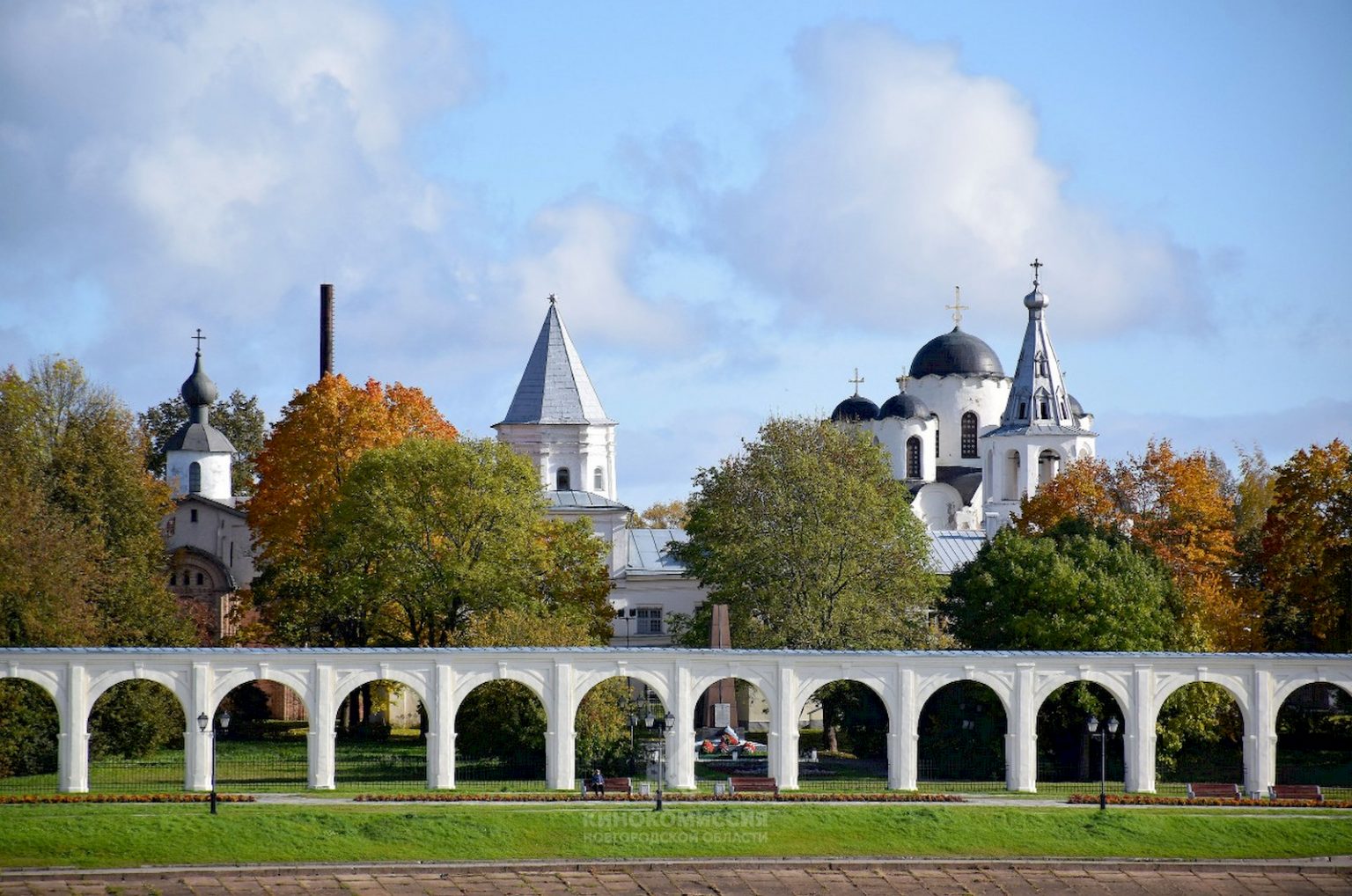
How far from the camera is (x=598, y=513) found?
67.4 m

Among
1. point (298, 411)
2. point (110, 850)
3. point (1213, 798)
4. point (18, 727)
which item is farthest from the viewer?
point (298, 411)

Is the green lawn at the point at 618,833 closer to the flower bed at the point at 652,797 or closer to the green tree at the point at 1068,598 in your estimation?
the flower bed at the point at 652,797

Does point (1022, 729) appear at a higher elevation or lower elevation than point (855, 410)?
lower

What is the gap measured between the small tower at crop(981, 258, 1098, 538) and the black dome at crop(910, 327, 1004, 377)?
5.80m

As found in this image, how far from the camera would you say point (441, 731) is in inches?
1745

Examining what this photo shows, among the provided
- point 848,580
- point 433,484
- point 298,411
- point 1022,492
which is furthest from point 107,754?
point 1022,492

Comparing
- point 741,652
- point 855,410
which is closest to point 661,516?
point 855,410

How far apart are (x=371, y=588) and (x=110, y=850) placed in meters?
17.9

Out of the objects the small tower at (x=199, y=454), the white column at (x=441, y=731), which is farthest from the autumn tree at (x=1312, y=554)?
the small tower at (x=199, y=454)

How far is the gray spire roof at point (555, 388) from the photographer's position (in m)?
68.2

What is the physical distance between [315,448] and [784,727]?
21.4m

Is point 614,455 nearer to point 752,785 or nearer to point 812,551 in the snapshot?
point 812,551

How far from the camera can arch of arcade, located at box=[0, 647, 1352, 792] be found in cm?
4409

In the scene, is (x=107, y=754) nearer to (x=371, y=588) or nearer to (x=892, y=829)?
(x=371, y=588)
